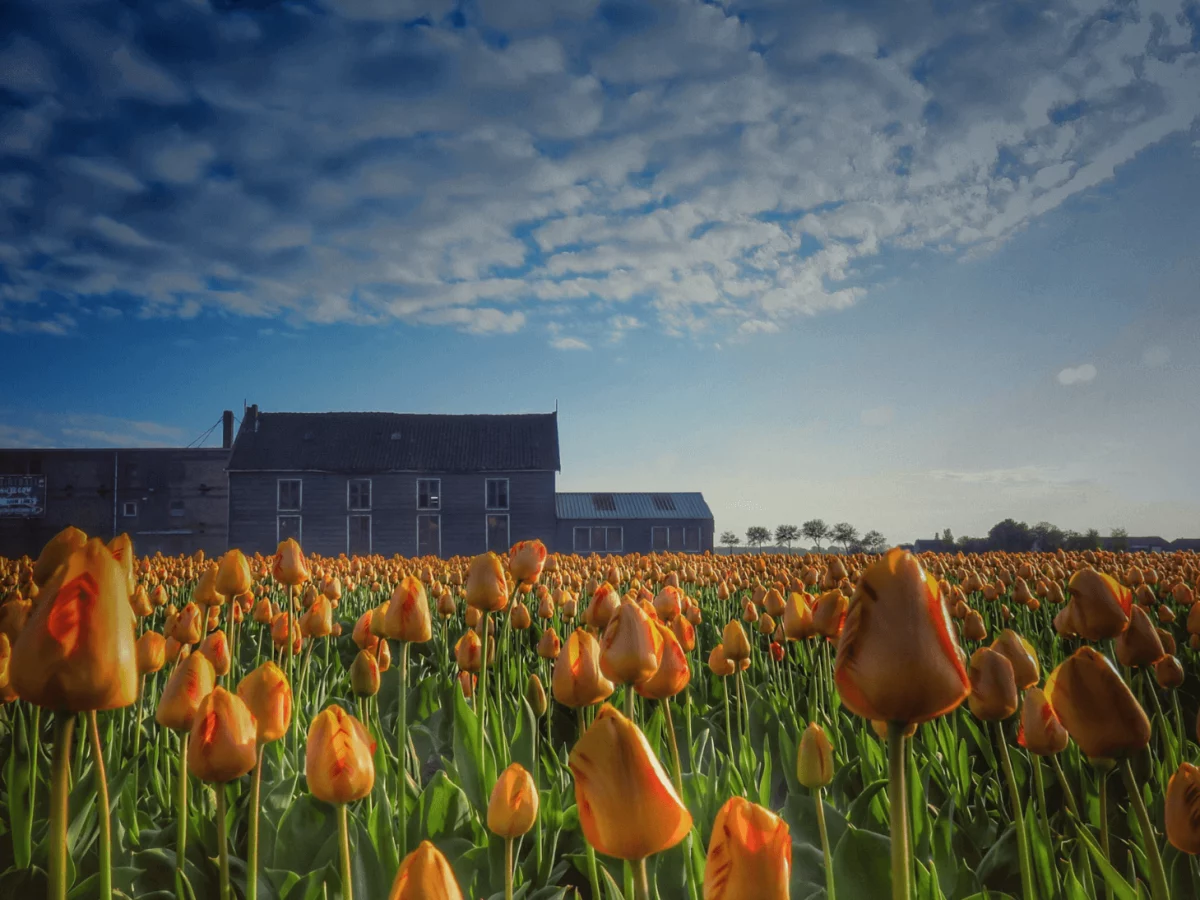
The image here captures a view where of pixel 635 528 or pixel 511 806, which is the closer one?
pixel 511 806

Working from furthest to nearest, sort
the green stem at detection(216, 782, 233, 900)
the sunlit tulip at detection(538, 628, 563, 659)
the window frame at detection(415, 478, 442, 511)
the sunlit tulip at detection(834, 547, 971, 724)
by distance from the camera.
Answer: the window frame at detection(415, 478, 442, 511) → the sunlit tulip at detection(538, 628, 563, 659) → the green stem at detection(216, 782, 233, 900) → the sunlit tulip at detection(834, 547, 971, 724)

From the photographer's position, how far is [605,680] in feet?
5.96

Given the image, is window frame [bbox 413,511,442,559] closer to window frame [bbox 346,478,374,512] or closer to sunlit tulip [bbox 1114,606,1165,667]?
window frame [bbox 346,478,374,512]

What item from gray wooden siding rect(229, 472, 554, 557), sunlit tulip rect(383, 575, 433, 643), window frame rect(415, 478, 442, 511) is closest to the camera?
sunlit tulip rect(383, 575, 433, 643)

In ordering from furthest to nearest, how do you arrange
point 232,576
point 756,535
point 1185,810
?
point 756,535
point 232,576
point 1185,810

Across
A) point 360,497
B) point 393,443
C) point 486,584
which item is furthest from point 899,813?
point 393,443

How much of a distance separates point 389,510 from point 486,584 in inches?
1490

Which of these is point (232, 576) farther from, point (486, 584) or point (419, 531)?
point (419, 531)

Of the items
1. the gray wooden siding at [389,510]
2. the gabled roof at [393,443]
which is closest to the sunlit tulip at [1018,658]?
the gray wooden siding at [389,510]

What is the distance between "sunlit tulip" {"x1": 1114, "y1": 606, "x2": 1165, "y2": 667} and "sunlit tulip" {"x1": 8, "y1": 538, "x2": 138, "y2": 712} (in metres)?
2.36

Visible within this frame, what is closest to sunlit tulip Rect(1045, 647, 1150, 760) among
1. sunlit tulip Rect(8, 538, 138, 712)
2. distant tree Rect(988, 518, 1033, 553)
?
sunlit tulip Rect(8, 538, 138, 712)

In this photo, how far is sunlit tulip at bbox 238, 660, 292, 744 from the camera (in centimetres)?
168

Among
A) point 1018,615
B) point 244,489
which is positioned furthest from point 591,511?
point 1018,615

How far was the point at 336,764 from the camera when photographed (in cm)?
135
